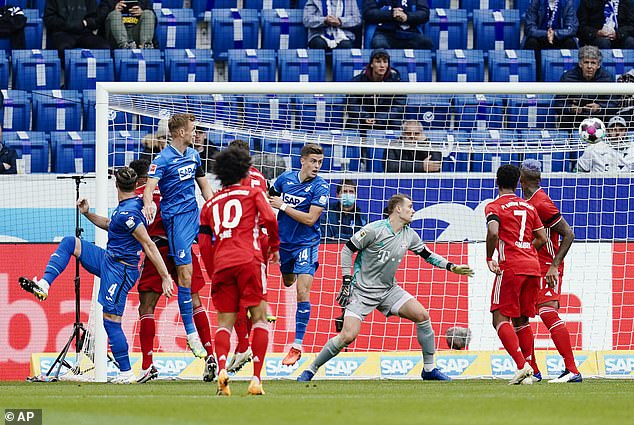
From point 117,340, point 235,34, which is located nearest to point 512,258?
point 117,340

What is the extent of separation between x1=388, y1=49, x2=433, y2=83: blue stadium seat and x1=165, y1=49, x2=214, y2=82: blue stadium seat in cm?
285

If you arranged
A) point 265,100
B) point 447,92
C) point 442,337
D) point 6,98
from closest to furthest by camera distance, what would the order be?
point 447,92 → point 442,337 → point 265,100 → point 6,98

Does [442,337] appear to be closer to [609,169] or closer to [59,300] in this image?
[609,169]

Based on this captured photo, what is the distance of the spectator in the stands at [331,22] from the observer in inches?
760

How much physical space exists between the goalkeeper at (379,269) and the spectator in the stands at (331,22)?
7.47 m

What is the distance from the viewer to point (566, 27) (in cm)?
1966

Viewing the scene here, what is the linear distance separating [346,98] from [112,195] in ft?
11.0

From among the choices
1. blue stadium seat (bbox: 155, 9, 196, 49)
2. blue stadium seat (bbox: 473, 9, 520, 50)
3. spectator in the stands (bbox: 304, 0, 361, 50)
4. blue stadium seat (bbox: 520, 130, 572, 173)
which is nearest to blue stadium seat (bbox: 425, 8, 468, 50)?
blue stadium seat (bbox: 473, 9, 520, 50)

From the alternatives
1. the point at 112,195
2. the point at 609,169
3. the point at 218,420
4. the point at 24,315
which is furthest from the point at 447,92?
the point at 218,420

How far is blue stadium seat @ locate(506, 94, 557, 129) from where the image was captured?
53.0 ft

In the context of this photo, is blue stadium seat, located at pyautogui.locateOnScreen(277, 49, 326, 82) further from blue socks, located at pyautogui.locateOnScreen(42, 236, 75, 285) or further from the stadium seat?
blue socks, located at pyautogui.locateOnScreen(42, 236, 75, 285)

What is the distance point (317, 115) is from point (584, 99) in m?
3.41

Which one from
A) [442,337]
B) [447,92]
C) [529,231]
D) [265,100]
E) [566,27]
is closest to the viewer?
[529,231]

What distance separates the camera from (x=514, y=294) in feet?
39.4
